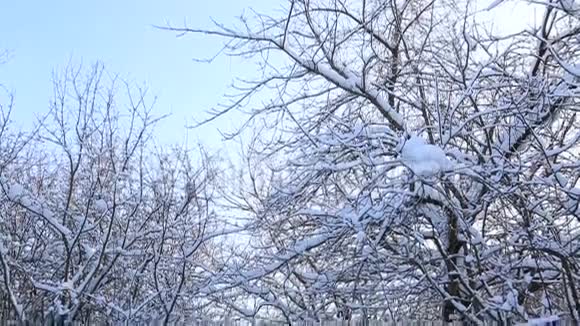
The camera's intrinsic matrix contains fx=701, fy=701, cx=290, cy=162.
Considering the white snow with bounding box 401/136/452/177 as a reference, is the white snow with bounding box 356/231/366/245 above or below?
below

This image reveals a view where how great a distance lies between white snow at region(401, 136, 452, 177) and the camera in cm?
457

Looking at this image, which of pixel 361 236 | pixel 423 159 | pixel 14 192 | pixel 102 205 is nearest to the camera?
pixel 423 159

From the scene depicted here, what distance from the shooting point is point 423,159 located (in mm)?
4582

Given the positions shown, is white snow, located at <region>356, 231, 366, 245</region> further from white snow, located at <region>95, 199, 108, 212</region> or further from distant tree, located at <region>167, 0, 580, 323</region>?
white snow, located at <region>95, 199, 108, 212</region>

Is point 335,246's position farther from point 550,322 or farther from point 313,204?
point 550,322

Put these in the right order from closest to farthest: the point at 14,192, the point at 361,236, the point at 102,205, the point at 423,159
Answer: the point at 423,159
the point at 361,236
the point at 14,192
the point at 102,205

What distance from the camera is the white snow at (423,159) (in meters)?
4.57

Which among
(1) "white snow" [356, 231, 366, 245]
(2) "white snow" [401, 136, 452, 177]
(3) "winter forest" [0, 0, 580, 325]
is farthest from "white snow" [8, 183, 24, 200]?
(2) "white snow" [401, 136, 452, 177]

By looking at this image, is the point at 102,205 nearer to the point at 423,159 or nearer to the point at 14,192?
the point at 14,192

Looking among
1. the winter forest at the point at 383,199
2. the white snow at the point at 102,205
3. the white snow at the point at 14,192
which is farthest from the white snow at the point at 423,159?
the white snow at the point at 14,192

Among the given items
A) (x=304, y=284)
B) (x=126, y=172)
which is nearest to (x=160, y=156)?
(x=126, y=172)

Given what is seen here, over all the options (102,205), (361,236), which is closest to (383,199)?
(361,236)

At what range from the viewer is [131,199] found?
9195 mm

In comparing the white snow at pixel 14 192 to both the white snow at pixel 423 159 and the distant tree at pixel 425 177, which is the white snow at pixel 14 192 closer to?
the distant tree at pixel 425 177
